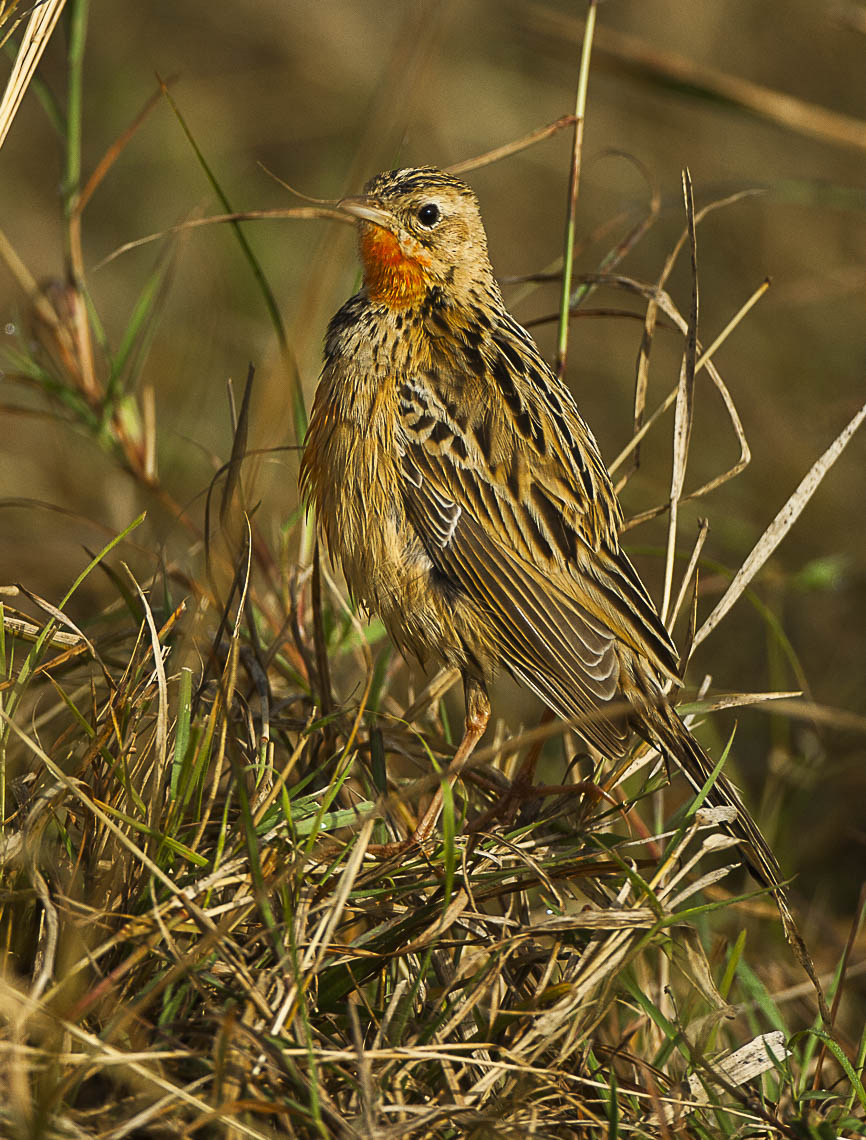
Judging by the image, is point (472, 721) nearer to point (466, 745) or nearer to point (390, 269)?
point (466, 745)

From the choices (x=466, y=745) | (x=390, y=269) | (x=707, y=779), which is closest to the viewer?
(x=707, y=779)

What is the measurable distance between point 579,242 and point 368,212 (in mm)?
2993

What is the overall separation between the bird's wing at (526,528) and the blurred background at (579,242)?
1.11 ft

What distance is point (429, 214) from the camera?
486cm

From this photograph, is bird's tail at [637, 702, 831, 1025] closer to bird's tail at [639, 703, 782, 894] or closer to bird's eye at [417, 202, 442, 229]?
bird's tail at [639, 703, 782, 894]

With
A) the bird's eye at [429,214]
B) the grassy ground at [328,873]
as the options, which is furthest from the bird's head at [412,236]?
the grassy ground at [328,873]

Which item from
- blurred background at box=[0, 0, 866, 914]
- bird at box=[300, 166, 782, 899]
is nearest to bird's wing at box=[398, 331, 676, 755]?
bird at box=[300, 166, 782, 899]

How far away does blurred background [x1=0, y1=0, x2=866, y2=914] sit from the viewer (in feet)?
18.9

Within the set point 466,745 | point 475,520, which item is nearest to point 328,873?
point 466,745

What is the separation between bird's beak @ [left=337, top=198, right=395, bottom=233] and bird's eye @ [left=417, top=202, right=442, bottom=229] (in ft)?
0.48

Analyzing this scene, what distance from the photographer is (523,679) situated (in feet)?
14.1

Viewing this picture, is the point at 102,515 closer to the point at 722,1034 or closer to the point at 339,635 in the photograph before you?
the point at 339,635

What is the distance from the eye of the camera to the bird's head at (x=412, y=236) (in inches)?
188

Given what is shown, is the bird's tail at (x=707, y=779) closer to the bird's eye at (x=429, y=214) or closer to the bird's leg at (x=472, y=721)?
the bird's leg at (x=472, y=721)
